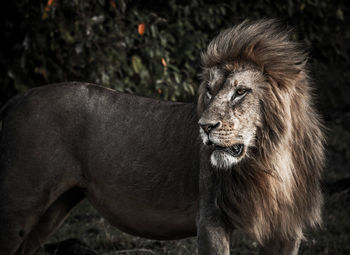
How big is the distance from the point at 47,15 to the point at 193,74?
6.43ft

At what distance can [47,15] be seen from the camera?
541cm

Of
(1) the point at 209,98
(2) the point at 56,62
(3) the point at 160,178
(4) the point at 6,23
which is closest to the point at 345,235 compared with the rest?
(3) the point at 160,178

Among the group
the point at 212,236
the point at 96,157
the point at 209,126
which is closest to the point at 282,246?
the point at 212,236

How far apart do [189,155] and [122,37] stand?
2.67 meters

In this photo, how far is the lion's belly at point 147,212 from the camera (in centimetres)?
357

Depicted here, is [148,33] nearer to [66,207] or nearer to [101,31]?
[101,31]

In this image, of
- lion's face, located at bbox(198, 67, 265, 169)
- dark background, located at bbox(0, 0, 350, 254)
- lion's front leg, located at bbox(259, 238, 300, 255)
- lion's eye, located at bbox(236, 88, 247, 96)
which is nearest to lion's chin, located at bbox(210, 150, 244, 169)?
lion's face, located at bbox(198, 67, 265, 169)

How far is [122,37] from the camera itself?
19.5 ft

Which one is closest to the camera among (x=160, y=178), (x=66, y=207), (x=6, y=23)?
(x=160, y=178)

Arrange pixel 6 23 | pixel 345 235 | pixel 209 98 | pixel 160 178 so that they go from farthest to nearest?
pixel 6 23, pixel 345 235, pixel 160 178, pixel 209 98

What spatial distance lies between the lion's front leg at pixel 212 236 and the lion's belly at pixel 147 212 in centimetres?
27

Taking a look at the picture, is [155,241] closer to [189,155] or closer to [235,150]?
[189,155]

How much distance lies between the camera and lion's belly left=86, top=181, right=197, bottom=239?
3.57 m

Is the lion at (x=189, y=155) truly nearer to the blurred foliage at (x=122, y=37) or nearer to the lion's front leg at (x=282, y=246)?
the lion's front leg at (x=282, y=246)
